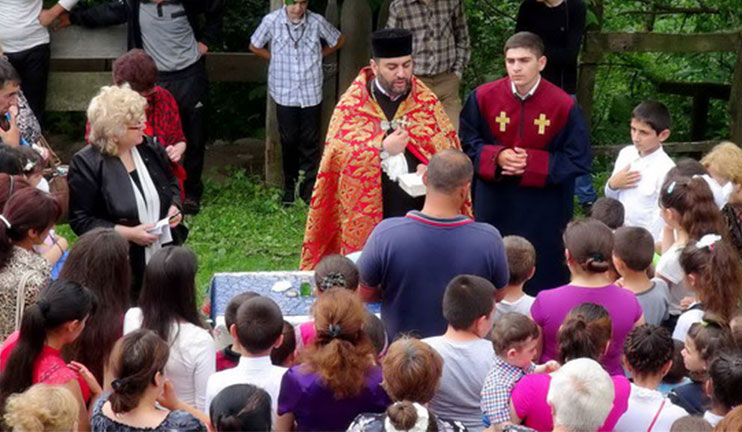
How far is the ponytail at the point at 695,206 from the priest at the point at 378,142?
1515 millimetres

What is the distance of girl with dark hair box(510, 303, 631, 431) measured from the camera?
4672mm

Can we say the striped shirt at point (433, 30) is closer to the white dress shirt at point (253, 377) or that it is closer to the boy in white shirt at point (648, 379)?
the boy in white shirt at point (648, 379)

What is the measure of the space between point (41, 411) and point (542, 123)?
14.6ft

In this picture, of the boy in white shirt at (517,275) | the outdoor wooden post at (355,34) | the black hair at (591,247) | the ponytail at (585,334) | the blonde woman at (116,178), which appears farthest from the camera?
the outdoor wooden post at (355,34)

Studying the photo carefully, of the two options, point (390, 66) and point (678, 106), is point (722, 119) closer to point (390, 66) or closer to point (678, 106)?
point (678, 106)

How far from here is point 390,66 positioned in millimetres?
7367

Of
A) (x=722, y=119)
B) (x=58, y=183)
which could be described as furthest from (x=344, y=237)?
(x=722, y=119)

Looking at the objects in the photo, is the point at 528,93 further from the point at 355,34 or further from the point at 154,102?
the point at 355,34

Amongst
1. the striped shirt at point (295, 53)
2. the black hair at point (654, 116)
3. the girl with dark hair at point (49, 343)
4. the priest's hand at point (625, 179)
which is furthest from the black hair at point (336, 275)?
the striped shirt at point (295, 53)

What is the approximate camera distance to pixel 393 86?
7.43 meters

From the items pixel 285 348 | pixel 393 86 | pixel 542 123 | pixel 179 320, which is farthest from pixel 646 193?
pixel 179 320

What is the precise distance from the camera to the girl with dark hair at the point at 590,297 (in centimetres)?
542

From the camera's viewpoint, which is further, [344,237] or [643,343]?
[344,237]

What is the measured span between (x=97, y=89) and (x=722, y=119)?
6.26 m
